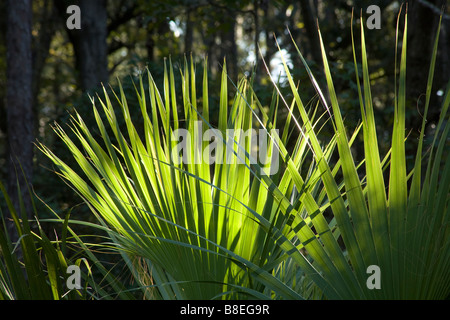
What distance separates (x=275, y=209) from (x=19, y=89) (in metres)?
5.84

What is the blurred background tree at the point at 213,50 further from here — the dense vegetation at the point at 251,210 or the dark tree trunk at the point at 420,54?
the dense vegetation at the point at 251,210

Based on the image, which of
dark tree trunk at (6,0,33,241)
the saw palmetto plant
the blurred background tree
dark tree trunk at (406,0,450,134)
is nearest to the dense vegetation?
the saw palmetto plant

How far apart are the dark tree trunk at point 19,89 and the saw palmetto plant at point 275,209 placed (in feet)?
15.8

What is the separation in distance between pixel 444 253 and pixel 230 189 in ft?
3.02

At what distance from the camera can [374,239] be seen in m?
1.51

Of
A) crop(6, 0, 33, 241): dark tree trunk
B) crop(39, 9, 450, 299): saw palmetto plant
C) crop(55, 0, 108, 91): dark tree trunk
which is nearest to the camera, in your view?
crop(39, 9, 450, 299): saw palmetto plant

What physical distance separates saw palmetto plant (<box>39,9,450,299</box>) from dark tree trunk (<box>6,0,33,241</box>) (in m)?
4.82

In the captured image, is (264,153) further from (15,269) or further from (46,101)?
(46,101)

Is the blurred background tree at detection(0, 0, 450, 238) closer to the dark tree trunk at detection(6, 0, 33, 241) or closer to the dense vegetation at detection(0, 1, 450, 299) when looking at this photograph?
the dark tree trunk at detection(6, 0, 33, 241)

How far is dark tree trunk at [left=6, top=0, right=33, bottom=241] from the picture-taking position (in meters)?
6.70

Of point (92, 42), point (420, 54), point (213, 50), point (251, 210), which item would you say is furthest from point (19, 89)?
point (213, 50)

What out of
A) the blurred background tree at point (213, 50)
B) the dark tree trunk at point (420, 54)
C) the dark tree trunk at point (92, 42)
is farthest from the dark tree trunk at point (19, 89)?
the dark tree trunk at point (420, 54)

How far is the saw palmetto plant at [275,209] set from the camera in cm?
150

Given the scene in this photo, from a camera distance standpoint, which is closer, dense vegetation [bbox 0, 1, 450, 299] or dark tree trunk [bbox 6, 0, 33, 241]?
dense vegetation [bbox 0, 1, 450, 299]
